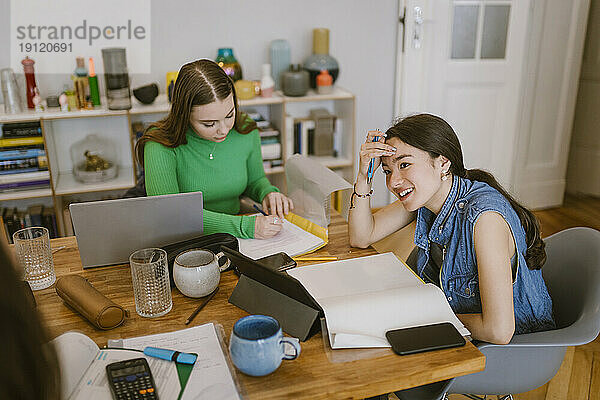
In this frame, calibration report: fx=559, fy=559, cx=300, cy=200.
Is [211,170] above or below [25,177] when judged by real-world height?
above

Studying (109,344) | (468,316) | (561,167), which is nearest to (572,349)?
(468,316)

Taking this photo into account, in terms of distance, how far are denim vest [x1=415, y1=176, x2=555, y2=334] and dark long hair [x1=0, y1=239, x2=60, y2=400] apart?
1.09 m

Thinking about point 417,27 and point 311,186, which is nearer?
point 311,186

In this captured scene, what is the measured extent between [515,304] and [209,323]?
840 millimetres

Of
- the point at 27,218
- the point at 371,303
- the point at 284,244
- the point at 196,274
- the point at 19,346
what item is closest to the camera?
the point at 19,346

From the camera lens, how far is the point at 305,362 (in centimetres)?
113

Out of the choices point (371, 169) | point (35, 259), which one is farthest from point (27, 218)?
point (371, 169)

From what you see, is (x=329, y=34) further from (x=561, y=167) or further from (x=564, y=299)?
(x=564, y=299)

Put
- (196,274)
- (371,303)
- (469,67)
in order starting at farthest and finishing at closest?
(469,67) < (196,274) < (371,303)

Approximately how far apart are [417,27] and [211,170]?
2022 millimetres

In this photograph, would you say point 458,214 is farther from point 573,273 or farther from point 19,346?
point 19,346

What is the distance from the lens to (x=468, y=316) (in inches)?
55.1

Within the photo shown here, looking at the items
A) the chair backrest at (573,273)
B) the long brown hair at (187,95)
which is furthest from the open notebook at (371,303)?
the long brown hair at (187,95)

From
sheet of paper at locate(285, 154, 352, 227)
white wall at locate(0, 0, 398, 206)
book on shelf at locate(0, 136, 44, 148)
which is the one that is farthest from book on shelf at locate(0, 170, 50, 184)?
sheet of paper at locate(285, 154, 352, 227)
